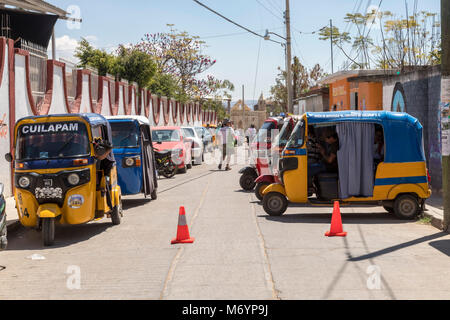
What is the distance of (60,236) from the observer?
433 inches

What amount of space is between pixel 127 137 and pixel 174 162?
299 inches

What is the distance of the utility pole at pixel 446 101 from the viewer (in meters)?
10.5

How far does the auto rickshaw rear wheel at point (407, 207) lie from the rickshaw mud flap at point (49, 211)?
6618mm

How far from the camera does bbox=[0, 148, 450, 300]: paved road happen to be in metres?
6.71

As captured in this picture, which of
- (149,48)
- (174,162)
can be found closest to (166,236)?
(174,162)

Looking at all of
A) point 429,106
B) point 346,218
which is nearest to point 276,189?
point 346,218

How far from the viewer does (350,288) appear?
6.66 m

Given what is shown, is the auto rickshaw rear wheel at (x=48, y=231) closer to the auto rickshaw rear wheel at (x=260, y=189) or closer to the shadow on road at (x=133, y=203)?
the shadow on road at (x=133, y=203)

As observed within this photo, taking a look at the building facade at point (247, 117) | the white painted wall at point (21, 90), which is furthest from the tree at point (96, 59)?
the building facade at point (247, 117)

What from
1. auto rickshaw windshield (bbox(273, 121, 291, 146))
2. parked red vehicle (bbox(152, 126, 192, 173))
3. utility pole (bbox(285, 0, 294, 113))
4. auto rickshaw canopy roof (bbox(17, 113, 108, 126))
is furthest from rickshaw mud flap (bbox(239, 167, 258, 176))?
utility pole (bbox(285, 0, 294, 113))

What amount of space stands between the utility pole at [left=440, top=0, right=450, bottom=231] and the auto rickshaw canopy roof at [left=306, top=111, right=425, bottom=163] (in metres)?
1.31

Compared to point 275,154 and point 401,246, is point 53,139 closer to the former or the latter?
point 401,246

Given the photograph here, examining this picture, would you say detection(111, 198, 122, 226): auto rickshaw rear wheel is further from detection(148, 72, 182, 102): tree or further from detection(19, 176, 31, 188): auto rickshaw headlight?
detection(148, 72, 182, 102): tree

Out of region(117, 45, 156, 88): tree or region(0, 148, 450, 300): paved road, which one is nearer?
region(0, 148, 450, 300): paved road
